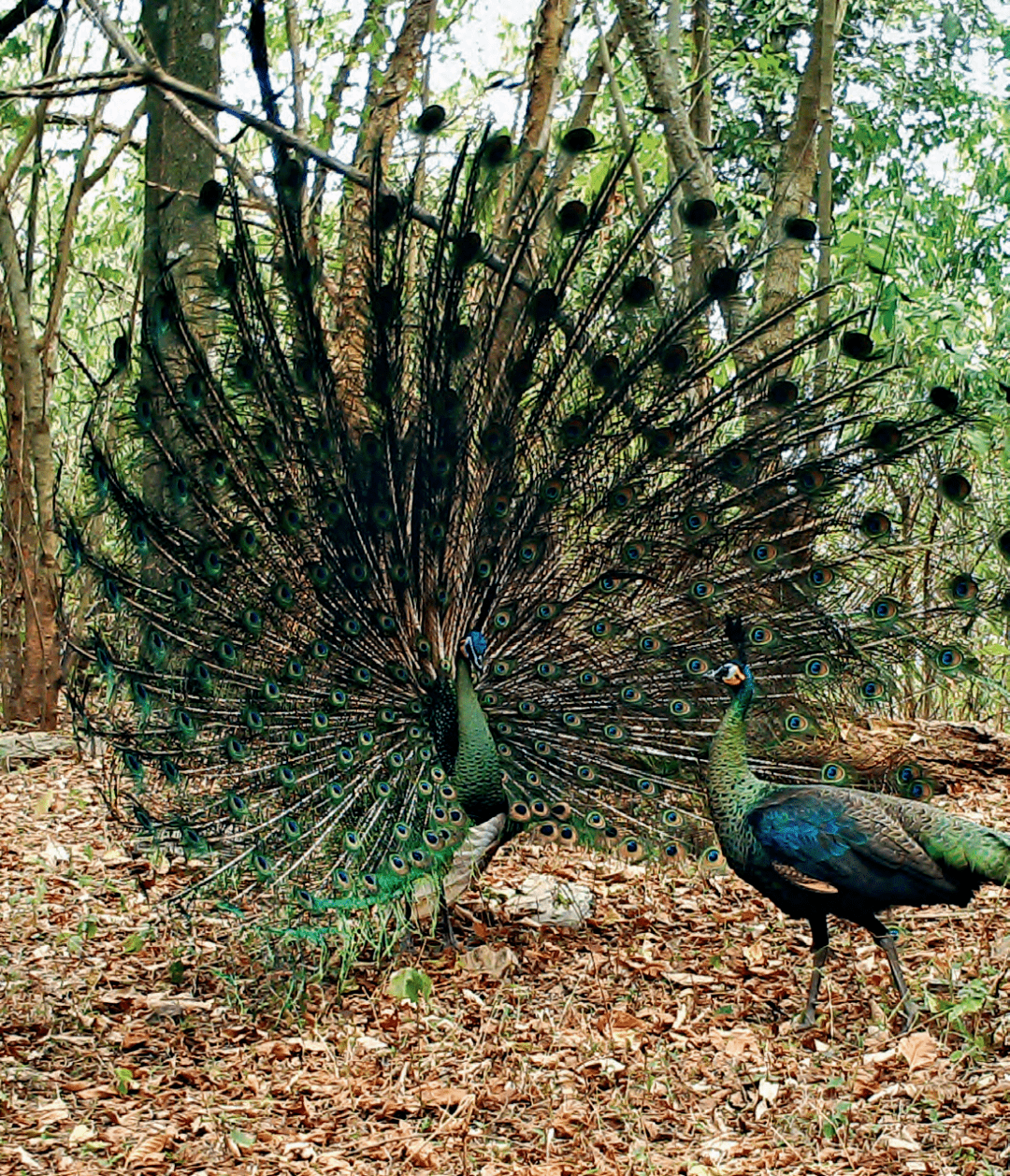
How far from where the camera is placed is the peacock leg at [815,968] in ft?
16.4

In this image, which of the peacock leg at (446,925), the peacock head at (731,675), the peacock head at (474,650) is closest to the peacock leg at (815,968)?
the peacock head at (731,675)

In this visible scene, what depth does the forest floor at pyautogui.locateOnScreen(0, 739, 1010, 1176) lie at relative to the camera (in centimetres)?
429

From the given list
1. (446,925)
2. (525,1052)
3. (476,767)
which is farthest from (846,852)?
(446,925)

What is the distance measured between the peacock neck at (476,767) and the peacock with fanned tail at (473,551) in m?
0.01

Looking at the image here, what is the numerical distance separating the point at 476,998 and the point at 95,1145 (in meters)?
1.70

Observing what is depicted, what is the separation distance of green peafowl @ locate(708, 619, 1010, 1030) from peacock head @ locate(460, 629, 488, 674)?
1.37 metres

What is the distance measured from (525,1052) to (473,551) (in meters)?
2.22

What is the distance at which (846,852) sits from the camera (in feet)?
15.5

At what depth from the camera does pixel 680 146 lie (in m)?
6.83

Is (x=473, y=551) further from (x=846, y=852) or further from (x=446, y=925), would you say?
(x=846, y=852)

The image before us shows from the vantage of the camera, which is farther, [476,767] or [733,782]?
[476,767]

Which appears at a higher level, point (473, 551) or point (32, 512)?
point (32, 512)

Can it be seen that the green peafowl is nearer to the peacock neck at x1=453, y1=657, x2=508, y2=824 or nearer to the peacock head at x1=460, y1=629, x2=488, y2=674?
the peacock neck at x1=453, y1=657, x2=508, y2=824

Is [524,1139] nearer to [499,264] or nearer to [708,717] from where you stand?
[708,717]
